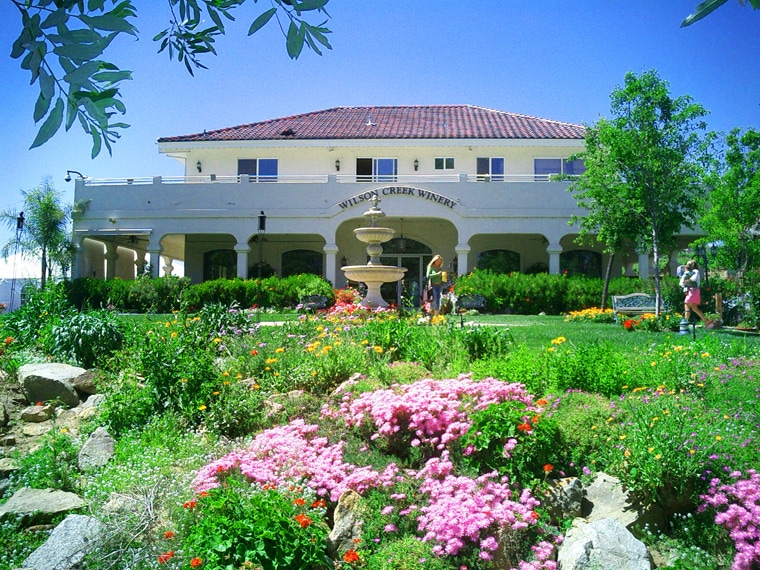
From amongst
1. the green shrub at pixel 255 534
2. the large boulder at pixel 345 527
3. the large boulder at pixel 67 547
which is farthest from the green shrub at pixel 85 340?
the large boulder at pixel 345 527

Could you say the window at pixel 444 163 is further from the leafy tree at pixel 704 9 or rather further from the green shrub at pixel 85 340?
the leafy tree at pixel 704 9

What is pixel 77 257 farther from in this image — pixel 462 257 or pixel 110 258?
pixel 462 257

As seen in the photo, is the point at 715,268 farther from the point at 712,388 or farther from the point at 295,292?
the point at 712,388

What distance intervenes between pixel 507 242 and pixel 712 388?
21086 millimetres

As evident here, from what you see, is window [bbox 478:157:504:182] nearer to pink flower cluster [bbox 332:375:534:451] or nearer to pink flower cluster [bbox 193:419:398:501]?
pink flower cluster [bbox 332:375:534:451]

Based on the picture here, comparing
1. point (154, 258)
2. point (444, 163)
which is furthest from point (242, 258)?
point (444, 163)

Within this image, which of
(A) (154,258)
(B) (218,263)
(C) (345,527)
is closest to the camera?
(C) (345,527)

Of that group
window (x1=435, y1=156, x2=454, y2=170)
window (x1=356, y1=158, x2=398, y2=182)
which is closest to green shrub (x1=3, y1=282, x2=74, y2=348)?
window (x1=356, y1=158, x2=398, y2=182)

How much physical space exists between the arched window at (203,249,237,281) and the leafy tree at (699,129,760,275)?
62.3 ft

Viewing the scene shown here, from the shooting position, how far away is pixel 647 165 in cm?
1722

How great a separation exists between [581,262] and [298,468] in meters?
24.0

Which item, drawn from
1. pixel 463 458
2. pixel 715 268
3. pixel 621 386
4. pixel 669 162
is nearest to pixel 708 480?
pixel 463 458

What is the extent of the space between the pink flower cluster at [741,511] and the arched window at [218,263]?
1012 inches

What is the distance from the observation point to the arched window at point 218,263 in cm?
2850
